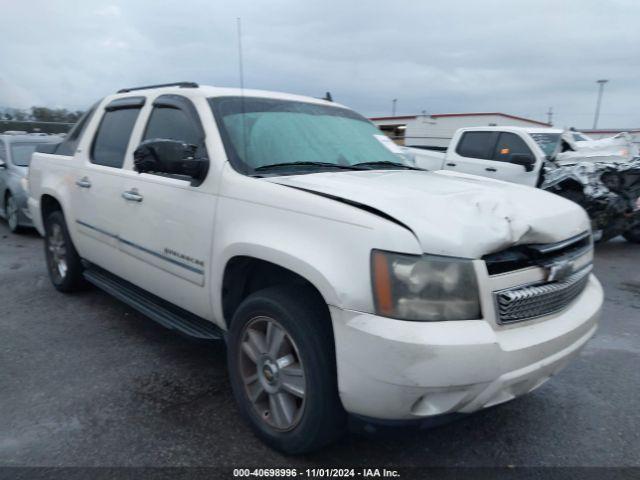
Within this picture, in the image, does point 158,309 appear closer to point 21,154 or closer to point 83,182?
point 83,182

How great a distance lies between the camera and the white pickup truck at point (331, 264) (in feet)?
6.79

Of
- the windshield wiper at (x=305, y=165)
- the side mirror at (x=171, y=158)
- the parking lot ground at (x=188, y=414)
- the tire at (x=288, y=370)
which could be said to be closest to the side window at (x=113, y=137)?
the side mirror at (x=171, y=158)

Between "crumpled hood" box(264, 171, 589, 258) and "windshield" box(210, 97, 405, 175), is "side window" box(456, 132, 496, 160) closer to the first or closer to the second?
"windshield" box(210, 97, 405, 175)

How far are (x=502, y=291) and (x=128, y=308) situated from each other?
3.64 meters

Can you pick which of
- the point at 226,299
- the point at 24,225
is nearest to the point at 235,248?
the point at 226,299

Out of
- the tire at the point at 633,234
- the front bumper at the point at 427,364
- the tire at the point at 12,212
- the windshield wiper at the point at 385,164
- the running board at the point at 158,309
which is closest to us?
the front bumper at the point at 427,364

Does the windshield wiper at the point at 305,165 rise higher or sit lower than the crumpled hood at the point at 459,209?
higher

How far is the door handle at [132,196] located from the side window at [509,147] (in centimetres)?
671

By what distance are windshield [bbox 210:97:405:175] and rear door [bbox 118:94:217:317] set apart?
22 cm

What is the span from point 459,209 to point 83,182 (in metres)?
3.28

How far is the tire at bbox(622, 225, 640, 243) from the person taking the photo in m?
8.68

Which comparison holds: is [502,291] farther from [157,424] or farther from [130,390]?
[130,390]

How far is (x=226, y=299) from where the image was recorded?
9.61 feet

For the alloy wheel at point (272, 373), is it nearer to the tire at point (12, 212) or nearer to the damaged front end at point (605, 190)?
the damaged front end at point (605, 190)
